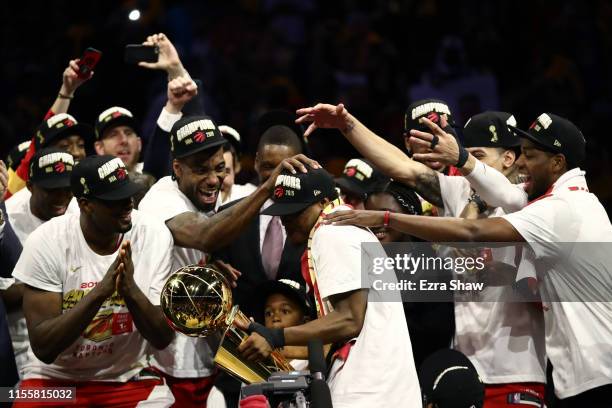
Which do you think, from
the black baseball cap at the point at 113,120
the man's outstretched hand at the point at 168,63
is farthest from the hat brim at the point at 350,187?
the black baseball cap at the point at 113,120

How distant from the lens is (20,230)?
21.3ft

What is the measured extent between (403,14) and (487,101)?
1.63m

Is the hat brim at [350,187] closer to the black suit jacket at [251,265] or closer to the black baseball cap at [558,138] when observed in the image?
the black suit jacket at [251,265]

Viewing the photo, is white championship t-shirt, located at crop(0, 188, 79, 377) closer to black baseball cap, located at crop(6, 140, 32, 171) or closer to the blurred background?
black baseball cap, located at crop(6, 140, 32, 171)

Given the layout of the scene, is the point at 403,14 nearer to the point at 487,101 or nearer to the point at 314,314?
the point at 487,101

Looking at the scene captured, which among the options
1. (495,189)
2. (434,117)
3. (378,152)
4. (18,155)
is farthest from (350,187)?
(18,155)

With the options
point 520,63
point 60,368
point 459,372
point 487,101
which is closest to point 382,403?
point 459,372

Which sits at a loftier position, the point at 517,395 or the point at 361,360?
the point at 361,360

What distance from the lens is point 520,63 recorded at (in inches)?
418

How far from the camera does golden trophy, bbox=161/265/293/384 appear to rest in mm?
4930

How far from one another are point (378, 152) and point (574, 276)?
130cm

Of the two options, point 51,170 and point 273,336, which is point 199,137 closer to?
point 51,170

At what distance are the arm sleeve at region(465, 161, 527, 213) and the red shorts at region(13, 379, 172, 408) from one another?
198 cm

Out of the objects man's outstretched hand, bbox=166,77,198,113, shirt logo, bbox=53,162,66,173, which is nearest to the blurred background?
man's outstretched hand, bbox=166,77,198,113
